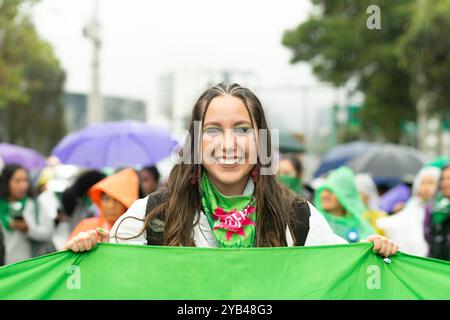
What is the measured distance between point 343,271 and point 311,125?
52.5 meters

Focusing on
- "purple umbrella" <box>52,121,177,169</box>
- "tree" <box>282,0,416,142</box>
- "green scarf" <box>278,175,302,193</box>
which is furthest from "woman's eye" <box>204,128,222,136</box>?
"tree" <box>282,0,416,142</box>

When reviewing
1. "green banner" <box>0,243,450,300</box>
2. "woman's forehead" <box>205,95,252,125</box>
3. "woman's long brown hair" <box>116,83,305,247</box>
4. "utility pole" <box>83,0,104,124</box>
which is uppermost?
"utility pole" <box>83,0,104,124</box>

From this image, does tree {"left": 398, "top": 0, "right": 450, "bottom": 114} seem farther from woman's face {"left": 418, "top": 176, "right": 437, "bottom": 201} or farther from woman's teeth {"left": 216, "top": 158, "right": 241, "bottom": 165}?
woman's teeth {"left": 216, "top": 158, "right": 241, "bottom": 165}

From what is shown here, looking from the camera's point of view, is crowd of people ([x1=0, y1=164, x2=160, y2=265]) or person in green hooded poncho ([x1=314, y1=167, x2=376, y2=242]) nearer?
person in green hooded poncho ([x1=314, y1=167, x2=376, y2=242])

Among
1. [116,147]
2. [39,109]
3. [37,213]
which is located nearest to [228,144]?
[37,213]

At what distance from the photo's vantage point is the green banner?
9.11 feet

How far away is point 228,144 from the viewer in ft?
9.01

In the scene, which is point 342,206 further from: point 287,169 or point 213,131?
point 213,131

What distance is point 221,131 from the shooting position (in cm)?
279

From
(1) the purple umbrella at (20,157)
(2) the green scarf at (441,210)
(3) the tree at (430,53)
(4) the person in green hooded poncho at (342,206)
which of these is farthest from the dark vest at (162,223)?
(3) the tree at (430,53)

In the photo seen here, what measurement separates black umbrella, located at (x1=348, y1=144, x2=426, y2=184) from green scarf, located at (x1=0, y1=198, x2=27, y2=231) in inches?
208

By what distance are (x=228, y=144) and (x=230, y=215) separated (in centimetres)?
24

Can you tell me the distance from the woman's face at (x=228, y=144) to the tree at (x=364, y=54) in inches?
769

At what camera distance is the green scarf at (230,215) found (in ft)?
9.10
